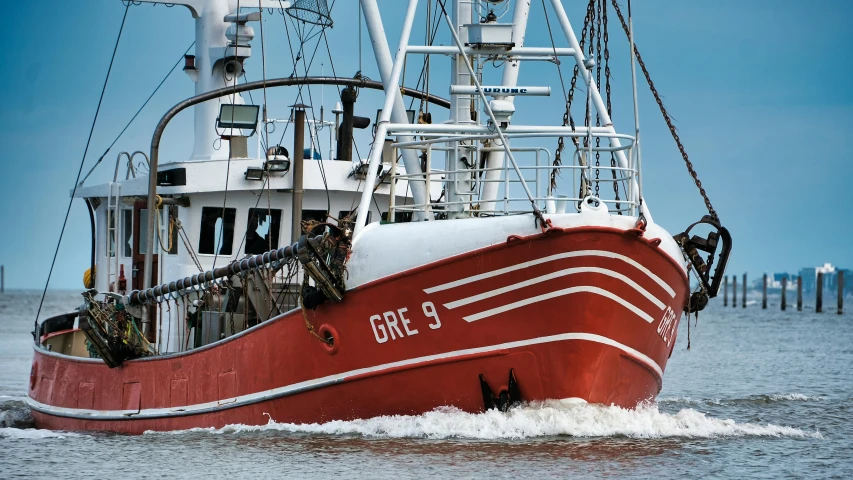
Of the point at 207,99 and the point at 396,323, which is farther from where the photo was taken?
the point at 207,99

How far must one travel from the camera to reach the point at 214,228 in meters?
17.3

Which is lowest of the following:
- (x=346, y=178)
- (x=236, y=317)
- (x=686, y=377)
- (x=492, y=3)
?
(x=686, y=377)

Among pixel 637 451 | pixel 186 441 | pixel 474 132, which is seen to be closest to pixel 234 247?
pixel 186 441

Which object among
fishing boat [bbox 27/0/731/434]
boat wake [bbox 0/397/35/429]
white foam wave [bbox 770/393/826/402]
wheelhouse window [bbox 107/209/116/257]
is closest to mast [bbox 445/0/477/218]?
fishing boat [bbox 27/0/731/434]

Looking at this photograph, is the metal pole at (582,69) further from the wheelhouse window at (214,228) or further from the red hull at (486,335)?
the wheelhouse window at (214,228)

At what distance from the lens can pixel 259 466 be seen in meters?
12.1

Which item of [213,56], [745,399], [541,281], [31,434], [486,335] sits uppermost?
[213,56]

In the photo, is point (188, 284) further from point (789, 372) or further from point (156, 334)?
point (789, 372)

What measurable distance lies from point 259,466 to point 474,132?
4329mm

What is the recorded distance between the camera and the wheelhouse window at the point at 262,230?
56.6ft

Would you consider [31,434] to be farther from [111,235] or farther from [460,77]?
[460,77]

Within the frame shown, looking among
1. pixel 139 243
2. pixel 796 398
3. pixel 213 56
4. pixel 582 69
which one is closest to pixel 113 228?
pixel 139 243

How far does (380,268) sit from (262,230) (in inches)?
198

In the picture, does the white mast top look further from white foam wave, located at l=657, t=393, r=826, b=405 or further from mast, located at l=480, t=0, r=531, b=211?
white foam wave, located at l=657, t=393, r=826, b=405
